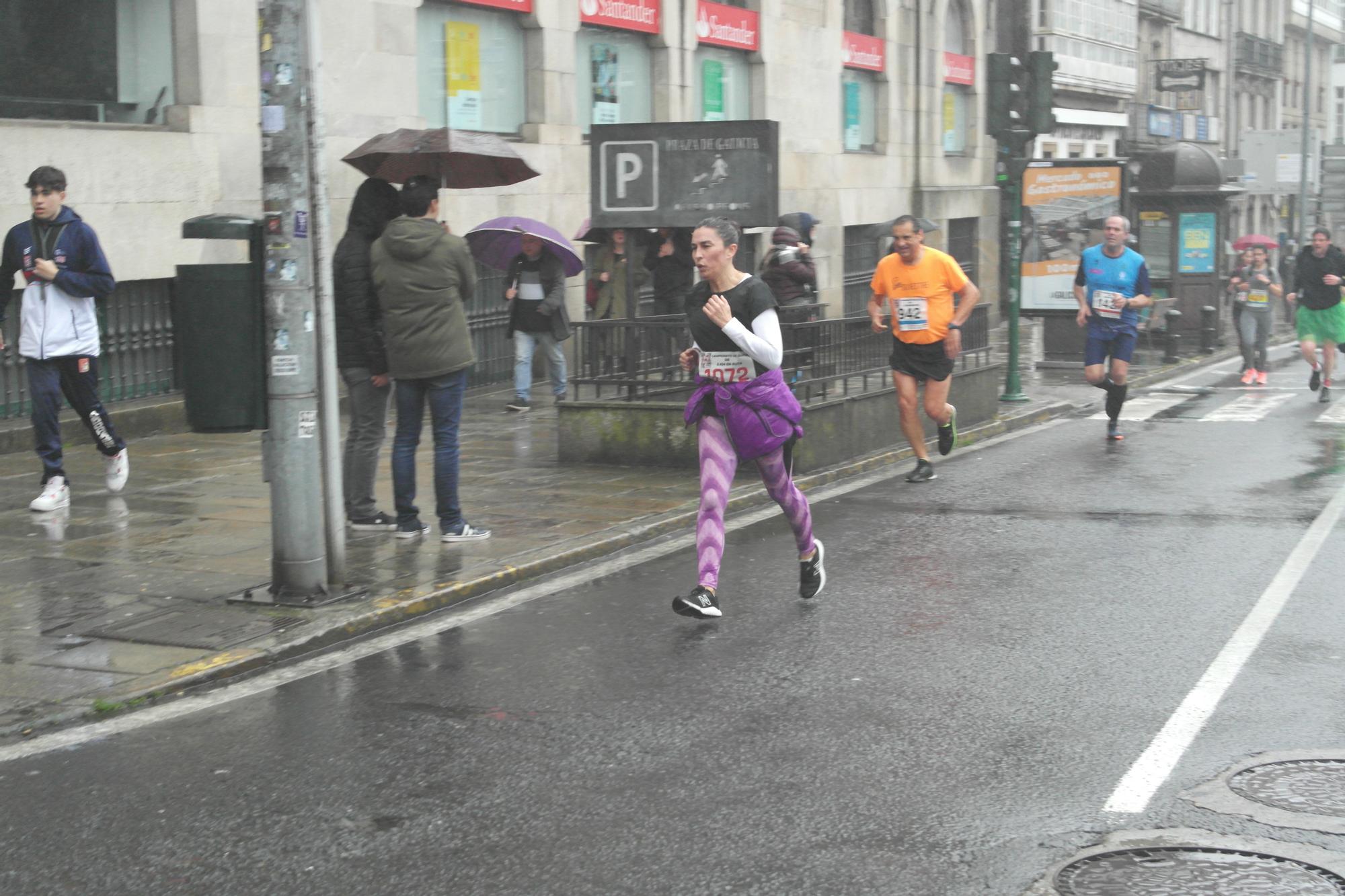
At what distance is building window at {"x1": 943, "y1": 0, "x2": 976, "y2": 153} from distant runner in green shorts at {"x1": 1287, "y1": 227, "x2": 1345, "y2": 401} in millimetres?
15089

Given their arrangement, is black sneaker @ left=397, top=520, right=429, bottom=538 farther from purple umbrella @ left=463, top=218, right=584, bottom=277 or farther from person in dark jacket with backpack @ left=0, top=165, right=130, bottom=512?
purple umbrella @ left=463, top=218, right=584, bottom=277

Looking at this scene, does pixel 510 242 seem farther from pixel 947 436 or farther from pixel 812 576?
pixel 812 576

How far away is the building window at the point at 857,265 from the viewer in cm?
2778

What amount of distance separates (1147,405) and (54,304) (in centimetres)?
1125

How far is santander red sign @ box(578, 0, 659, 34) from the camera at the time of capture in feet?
66.2

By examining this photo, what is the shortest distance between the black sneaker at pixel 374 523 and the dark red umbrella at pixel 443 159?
6.05ft

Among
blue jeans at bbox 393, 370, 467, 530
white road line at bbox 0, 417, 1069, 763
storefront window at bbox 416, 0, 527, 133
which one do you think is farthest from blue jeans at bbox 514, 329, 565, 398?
blue jeans at bbox 393, 370, 467, 530

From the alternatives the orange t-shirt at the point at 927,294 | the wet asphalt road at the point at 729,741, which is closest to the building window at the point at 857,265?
the orange t-shirt at the point at 927,294

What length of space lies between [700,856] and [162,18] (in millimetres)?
11893

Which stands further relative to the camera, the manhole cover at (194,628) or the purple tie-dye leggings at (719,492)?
the purple tie-dye leggings at (719,492)

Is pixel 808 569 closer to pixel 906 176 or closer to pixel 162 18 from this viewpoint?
pixel 162 18

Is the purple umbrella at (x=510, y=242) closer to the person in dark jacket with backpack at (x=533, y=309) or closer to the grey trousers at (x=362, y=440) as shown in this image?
the person in dark jacket with backpack at (x=533, y=309)

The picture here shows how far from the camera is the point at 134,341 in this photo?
1370 centimetres

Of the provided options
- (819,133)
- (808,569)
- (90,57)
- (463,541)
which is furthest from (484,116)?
(808,569)
